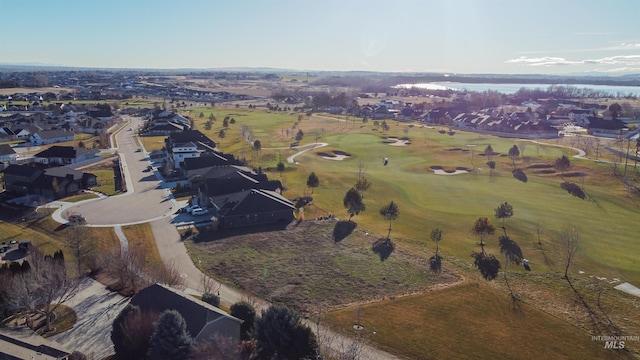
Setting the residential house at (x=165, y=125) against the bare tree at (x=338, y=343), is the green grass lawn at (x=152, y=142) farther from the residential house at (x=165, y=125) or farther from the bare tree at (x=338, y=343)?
the bare tree at (x=338, y=343)

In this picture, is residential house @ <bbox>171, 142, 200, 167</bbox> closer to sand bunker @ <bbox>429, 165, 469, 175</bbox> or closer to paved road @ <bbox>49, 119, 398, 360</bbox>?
paved road @ <bbox>49, 119, 398, 360</bbox>

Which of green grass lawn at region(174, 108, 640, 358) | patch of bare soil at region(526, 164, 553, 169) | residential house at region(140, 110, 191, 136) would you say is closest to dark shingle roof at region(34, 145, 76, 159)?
Result: green grass lawn at region(174, 108, 640, 358)

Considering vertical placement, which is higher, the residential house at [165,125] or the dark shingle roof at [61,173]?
the residential house at [165,125]


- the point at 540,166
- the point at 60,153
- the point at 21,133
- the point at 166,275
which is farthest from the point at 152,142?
the point at 540,166

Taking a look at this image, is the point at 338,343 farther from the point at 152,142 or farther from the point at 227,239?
the point at 152,142

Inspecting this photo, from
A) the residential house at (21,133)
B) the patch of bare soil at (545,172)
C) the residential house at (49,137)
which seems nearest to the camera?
the patch of bare soil at (545,172)

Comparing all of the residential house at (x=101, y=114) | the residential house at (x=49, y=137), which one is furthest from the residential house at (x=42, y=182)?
the residential house at (x=101, y=114)

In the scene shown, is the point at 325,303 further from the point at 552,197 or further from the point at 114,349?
the point at 552,197
